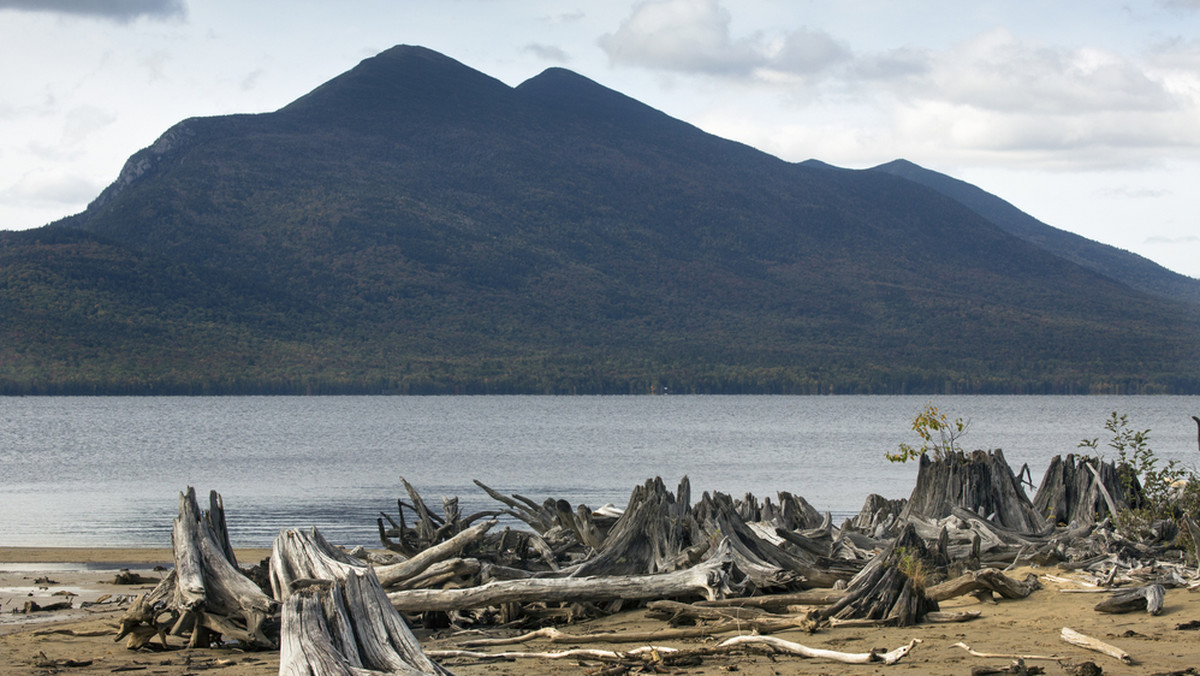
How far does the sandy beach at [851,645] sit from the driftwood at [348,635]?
1341 mm

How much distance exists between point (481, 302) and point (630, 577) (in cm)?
14304

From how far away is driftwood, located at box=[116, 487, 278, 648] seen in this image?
10656 millimetres

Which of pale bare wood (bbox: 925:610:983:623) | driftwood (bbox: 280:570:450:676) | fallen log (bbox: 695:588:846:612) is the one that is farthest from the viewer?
fallen log (bbox: 695:588:846:612)

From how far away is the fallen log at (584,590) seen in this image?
1098cm

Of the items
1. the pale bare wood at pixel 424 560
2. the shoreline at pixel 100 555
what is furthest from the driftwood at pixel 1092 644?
the shoreline at pixel 100 555

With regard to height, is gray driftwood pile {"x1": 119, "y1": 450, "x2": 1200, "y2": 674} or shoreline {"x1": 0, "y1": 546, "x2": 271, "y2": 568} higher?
gray driftwood pile {"x1": 119, "y1": 450, "x2": 1200, "y2": 674}

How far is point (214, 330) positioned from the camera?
134625 millimetres

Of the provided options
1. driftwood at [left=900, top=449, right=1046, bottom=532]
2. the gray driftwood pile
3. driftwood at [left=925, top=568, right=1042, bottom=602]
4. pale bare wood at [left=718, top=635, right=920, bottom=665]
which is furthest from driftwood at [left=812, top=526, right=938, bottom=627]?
driftwood at [left=900, top=449, right=1046, bottom=532]

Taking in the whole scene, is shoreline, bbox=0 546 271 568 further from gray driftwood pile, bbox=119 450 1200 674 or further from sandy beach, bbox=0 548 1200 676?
gray driftwood pile, bbox=119 450 1200 674

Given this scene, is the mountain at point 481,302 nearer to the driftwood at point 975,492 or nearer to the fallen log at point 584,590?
the driftwood at point 975,492

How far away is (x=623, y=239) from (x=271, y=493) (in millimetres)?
157631

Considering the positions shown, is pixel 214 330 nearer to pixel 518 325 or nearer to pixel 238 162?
pixel 518 325

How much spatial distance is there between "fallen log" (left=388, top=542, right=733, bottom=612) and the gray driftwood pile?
0.04 feet

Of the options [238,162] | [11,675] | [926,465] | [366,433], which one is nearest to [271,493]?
[926,465]
